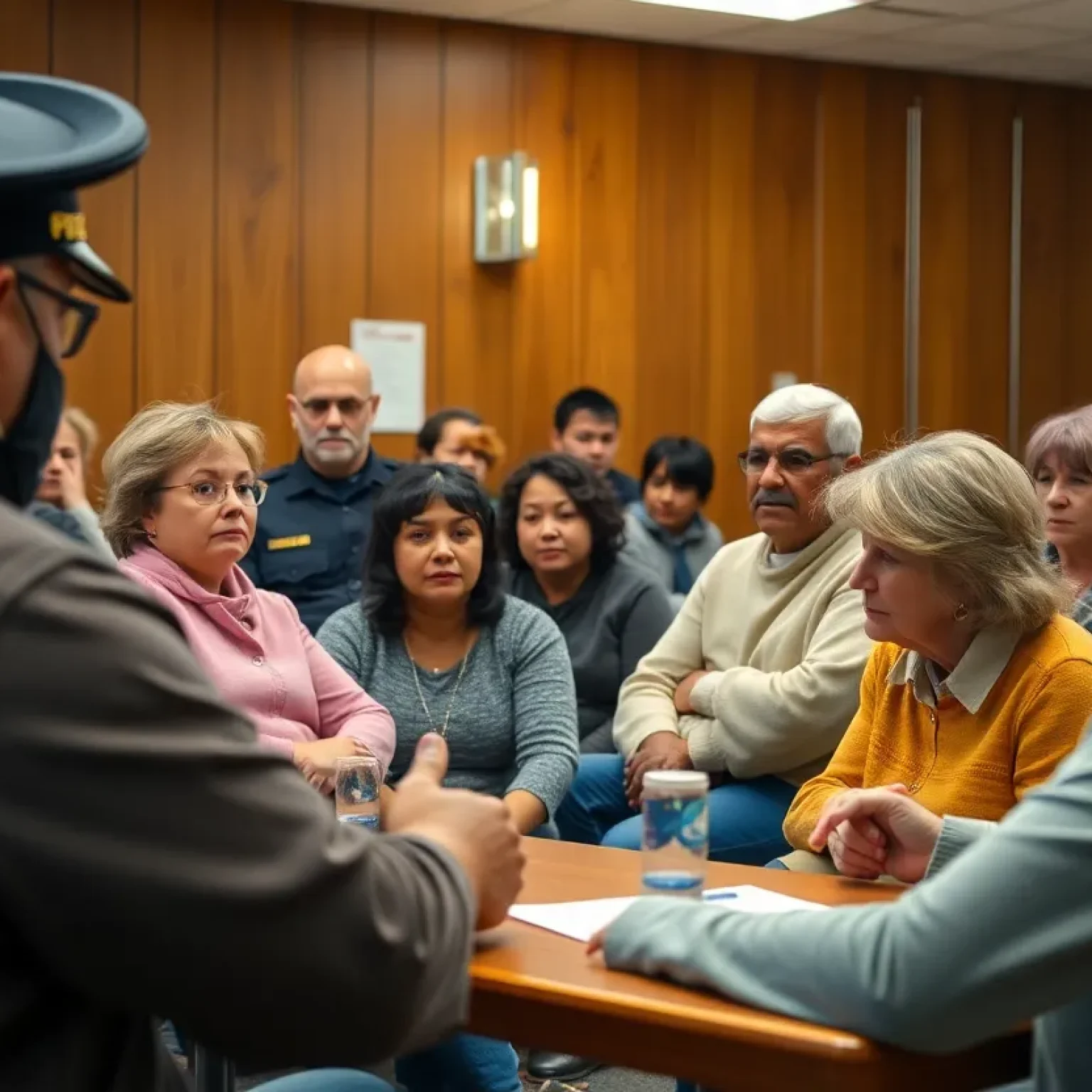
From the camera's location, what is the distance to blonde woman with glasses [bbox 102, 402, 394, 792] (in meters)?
3.29

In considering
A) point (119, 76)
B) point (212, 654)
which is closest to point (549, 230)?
point (119, 76)

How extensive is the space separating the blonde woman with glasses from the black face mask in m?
1.92

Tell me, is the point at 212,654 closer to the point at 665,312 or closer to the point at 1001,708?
the point at 1001,708

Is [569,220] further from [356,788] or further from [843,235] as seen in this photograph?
[356,788]

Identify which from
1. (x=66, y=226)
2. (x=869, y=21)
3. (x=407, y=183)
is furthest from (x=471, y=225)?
(x=66, y=226)

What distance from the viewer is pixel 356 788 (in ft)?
8.18

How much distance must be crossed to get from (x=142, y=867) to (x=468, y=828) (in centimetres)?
46

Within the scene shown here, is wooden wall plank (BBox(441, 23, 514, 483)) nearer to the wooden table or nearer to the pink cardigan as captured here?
the pink cardigan

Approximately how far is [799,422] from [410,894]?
2605 mm

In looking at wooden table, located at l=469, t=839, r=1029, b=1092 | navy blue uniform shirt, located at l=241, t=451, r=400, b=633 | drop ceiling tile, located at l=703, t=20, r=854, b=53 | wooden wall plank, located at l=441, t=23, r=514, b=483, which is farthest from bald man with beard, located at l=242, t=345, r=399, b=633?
wooden table, located at l=469, t=839, r=1029, b=1092

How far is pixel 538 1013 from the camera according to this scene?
1.64m

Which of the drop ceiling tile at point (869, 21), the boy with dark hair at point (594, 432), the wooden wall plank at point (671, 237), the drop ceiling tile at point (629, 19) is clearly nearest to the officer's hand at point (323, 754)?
the boy with dark hair at point (594, 432)

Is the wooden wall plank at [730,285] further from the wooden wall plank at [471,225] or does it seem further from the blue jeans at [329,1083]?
the blue jeans at [329,1083]

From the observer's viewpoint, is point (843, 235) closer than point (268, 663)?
No
